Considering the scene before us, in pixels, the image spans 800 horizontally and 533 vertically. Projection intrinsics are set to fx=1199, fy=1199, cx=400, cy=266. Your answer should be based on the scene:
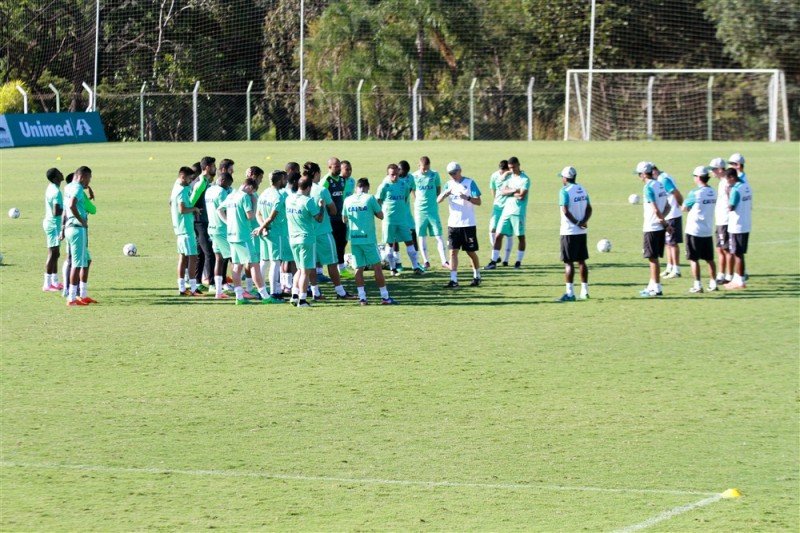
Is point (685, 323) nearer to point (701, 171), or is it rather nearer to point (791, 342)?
point (791, 342)

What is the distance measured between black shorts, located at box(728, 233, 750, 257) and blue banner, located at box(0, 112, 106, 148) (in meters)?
34.9

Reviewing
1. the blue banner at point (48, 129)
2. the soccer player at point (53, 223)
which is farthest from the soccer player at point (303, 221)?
the blue banner at point (48, 129)

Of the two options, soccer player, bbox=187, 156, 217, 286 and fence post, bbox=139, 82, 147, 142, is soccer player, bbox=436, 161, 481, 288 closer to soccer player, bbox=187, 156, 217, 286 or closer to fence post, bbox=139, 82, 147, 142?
soccer player, bbox=187, 156, 217, 286

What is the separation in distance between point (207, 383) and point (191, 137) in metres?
40.4

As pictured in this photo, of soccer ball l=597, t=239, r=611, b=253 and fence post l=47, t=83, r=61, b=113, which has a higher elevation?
fence post l=47, t=83, r=61, b=113

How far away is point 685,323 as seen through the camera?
17.2 metres

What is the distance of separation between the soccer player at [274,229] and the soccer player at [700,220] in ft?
21.2

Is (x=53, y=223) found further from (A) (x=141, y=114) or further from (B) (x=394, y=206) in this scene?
(A) (x=141, y=114)

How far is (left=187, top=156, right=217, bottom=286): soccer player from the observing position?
1920cm

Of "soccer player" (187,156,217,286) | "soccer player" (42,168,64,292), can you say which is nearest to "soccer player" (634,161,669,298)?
"soccer player" (187,156,217,286)

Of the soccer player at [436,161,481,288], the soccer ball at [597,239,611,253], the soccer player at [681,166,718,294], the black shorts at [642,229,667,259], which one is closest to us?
the black shorts at [642,229,667,259]

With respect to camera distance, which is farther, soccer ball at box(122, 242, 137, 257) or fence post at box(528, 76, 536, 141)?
fence post at box(528, 76, 536, 141)

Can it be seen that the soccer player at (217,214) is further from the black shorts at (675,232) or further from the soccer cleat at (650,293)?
the black shorts at (675,232)

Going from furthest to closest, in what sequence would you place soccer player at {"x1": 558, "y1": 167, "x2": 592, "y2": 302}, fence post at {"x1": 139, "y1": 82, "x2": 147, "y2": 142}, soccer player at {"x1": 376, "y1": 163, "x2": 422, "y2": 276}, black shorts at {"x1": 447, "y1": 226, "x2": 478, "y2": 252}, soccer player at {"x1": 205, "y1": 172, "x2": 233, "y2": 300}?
fence post at {"x1": 139, "y1": 82, "x2": 147, "y2": 142}
soccer player at {"x1": 376, "y1": 163, "x2": 422, "y2": 276}
black shorts at {"x1": 447, "y1": 226, "x2": 478, "y2": 252}
soccer player at {"x1": 205, "y1": 172, "x2": 233, "y2": 300}
soccer player at {"x1": 558, "y1": 167, "x2": 592, "y2": 302}
